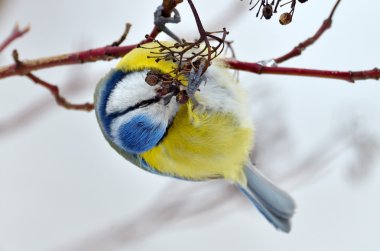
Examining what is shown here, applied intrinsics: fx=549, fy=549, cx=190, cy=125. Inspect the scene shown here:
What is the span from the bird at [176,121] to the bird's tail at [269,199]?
2 centimetres

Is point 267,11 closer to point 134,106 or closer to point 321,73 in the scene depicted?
point 321,73

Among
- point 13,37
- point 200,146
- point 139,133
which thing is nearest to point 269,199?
point 200,146

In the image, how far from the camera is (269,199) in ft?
5.03

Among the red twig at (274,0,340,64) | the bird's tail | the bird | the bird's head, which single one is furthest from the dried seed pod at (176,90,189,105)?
the bird's tail

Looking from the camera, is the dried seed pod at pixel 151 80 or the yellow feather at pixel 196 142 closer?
the dried seed pod at pixel 151 80

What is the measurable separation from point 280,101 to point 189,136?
63cm

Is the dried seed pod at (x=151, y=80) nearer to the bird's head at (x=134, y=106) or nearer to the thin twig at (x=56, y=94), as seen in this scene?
the bird's head at (x=134, y=106)

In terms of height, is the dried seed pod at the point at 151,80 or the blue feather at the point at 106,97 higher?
the dried seed pod at the point at 151,80

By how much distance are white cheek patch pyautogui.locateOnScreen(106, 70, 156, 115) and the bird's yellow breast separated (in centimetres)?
13

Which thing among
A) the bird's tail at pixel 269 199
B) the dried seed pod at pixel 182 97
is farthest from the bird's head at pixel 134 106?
the bird's tail at pixel 269 199

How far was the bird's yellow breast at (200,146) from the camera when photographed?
118cm

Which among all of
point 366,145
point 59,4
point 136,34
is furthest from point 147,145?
point 59,4

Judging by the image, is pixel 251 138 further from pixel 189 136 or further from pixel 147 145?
pixel 147 145

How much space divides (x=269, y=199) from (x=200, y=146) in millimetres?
398
